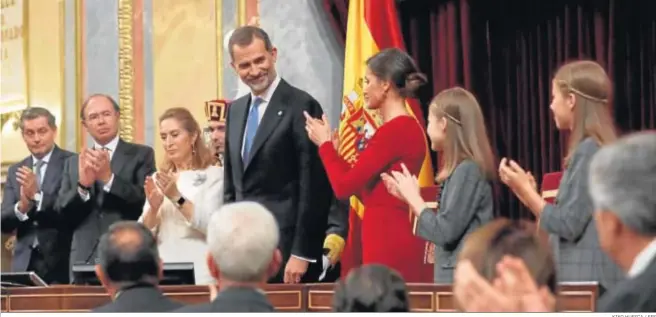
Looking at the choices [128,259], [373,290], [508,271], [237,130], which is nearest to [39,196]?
[237,130]

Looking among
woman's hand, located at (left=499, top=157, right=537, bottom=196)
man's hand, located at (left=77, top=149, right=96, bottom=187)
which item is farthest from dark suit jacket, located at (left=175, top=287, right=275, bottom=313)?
man's hand, located at (left=77, top=149, right=96, bottom=187)

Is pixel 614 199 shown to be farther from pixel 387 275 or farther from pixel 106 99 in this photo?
pixel 106 99

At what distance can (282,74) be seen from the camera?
608 centimetres

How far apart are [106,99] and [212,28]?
2.11 feet

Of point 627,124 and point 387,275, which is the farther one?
point 627,124

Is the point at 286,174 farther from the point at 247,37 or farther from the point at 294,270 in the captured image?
the point at 247,37

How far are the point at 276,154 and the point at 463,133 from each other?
3.09 ft

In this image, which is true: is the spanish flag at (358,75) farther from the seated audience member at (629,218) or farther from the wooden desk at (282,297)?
the seated audience member at (629,218)

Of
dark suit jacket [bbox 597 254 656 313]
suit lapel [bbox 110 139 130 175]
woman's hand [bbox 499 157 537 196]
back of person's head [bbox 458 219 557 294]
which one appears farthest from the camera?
suit lapel [bbox 110 139 130 175]

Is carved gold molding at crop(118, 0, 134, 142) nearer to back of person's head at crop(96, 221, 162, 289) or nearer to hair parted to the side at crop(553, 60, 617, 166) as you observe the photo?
back of person's head at crop(96, 221, 162, 289)

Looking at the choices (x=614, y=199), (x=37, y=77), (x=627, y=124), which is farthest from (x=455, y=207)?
(x=37, y=77)

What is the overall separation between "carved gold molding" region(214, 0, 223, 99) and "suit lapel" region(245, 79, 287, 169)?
1.71ft

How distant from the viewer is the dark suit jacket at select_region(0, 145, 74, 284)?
6219mm

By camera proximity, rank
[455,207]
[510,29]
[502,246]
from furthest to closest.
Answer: [510,29] → [455,207] → [502,246]
